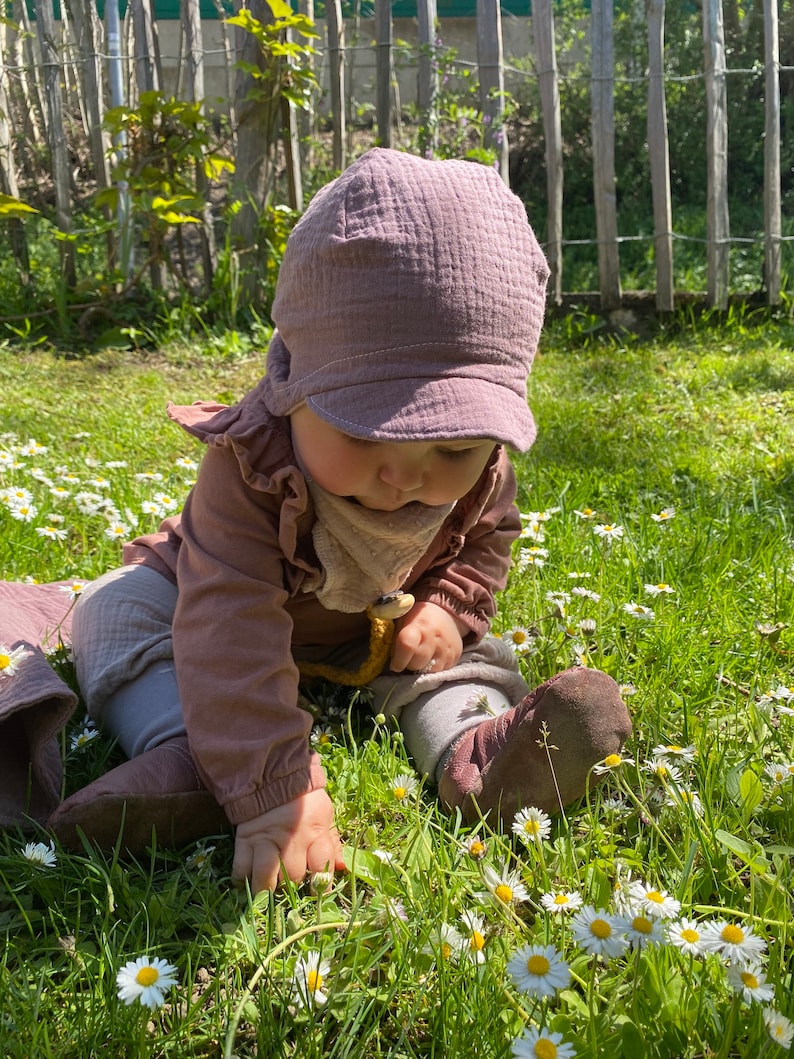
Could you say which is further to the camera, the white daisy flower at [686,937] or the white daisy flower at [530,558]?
the white daisy flower at [530,558]

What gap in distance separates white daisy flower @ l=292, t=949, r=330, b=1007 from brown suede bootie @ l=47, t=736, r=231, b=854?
360mm

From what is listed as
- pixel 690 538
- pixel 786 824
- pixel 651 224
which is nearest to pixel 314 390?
pixel 786 824

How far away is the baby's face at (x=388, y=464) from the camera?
4.88 ft

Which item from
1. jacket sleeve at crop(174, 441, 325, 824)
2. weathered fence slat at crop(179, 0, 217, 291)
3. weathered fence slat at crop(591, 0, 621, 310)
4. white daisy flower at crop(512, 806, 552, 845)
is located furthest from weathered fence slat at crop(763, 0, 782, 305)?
white daisy flower at crop(512, 806, 552, 845)

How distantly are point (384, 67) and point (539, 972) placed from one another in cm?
491

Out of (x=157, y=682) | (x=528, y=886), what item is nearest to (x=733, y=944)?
(x=528, y=886)

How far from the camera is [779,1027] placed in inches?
40.9

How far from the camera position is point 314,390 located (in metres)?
1.46

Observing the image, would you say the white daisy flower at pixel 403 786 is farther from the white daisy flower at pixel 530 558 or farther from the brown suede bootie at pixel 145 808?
the white daisy flower at pixel 530 558

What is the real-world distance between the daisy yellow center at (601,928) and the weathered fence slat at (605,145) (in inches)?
178

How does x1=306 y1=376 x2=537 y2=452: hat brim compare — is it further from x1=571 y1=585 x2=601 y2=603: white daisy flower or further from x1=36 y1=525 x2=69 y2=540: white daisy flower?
x1=36 y1=525 x2=69 y2=540: white daisy flower

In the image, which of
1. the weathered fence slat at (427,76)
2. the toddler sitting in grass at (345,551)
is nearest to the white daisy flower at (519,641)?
the toddler sitting in grass at (345,551)

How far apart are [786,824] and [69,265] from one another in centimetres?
469

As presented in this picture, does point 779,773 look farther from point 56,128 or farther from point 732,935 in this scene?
point 56,128
